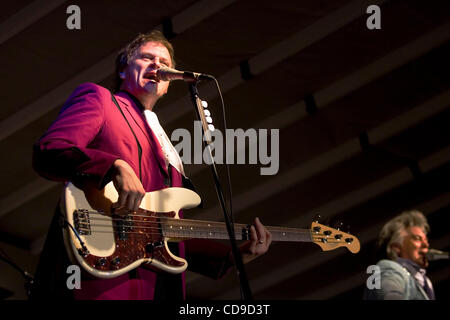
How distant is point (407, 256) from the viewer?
177 inches

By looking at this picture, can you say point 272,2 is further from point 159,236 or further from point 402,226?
point 159,236

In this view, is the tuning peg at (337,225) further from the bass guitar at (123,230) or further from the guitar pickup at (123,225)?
the guitar pickup at (123,225)

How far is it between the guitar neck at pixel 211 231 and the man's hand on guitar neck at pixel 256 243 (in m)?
0.03

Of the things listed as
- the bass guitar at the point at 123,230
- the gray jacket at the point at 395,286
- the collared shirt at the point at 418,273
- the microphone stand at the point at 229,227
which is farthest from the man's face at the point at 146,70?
the collared shirt at the point at 418,273

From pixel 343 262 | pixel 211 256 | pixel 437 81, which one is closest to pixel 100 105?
pixel 211 256

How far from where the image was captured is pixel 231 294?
6.23m

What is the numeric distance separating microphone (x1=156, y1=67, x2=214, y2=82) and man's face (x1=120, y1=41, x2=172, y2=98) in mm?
95

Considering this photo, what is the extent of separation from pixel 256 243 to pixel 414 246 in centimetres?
234

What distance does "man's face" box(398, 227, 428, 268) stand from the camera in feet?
14.8

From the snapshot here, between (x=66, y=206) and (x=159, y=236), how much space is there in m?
0.35

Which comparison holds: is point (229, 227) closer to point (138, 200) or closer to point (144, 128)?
point (138, 200)

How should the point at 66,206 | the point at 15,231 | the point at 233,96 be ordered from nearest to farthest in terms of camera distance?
the point at 66,206 → the point at 233,96 → the point at 15,231

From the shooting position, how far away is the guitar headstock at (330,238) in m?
2.79

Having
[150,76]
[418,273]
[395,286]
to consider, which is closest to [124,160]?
[150,76]
